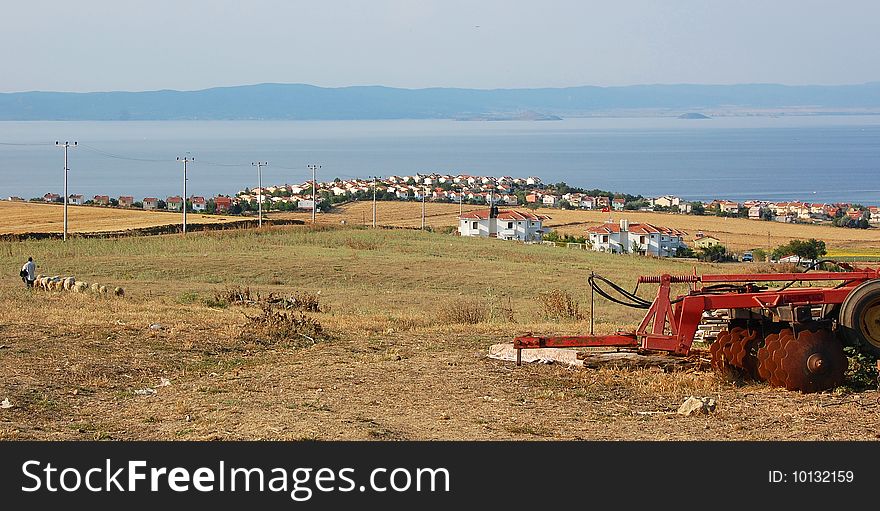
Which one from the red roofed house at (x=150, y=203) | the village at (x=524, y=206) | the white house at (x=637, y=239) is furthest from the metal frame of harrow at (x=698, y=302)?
the red roofed house at (x=150, y=203)

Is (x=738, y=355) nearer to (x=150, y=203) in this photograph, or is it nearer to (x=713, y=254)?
(x=713, y=254)

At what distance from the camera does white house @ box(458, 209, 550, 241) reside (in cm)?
7619

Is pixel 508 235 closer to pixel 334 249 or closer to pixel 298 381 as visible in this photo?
pixel 334 249

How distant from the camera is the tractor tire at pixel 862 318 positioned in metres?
11.9

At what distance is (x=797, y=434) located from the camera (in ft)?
32.0

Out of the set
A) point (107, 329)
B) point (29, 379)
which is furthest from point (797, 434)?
point (107, 329)

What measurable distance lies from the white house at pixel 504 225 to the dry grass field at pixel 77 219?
60.7 feet

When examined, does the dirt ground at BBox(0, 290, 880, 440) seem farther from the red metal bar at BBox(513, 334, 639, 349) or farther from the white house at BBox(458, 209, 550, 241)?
the white house at BBox(458, 209, 550, 241)

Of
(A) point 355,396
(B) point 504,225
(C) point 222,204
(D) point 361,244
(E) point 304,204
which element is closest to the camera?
(A) point 355,396

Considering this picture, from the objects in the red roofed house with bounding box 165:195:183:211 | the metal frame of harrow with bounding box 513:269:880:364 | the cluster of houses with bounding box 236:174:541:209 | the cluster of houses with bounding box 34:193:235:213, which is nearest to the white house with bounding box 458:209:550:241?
the cluster of houses with bounding box 34:193:235:213

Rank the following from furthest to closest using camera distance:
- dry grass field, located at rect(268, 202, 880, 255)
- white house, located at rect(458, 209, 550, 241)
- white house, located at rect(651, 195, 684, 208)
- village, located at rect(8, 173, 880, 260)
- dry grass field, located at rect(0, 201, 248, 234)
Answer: white house, located at rect(651, 195, 684, 208) → white house, located at rect(458, 209, 550, 241) → dry grass field, located at rect(268, 202, 880, 255) → village, located at rect(8, 173, 880, 260) → dry grass field, located at rect(0, 201, 248, 234)

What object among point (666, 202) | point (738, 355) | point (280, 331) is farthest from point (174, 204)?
point (738, 355)

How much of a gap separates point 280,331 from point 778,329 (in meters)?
7.54

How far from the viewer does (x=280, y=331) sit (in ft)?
54.6
